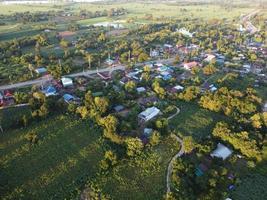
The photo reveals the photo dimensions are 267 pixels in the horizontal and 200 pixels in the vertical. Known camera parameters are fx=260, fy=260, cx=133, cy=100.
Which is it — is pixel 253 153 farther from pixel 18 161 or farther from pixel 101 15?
pixel 101 15

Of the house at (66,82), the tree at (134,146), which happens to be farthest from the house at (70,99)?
the tree at (134,146)

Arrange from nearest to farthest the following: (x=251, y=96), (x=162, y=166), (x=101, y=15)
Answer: (x=162, y=166) → (x=251, y=96) → (x=101, y=15)

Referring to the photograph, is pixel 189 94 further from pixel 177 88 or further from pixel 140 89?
pixel 140 89

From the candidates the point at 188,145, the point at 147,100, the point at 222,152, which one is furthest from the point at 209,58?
the point at 188,145

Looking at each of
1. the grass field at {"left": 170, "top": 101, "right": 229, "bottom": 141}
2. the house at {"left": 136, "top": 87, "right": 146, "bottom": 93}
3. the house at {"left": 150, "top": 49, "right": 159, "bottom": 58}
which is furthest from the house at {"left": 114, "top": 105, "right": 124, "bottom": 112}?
the house at {"left": 150, "top": 49, "right": 159, "bottom": 58}

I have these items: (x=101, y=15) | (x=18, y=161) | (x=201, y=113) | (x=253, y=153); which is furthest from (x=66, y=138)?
(x=101, y=15)

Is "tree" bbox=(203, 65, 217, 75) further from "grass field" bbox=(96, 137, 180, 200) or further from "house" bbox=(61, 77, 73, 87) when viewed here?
"grass field" bbox=(96, 137, 180, 200)
